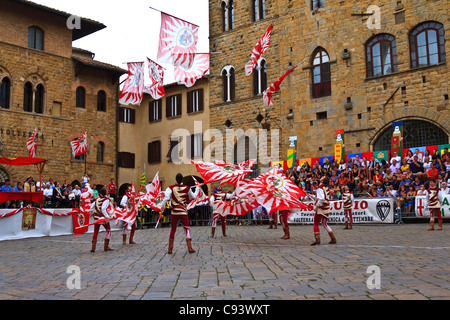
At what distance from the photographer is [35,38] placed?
32688 mm

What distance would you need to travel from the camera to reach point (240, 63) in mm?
32625

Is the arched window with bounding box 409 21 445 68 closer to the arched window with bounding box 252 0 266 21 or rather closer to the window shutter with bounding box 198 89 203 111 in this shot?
the arched window with bounding box 252 0 266 21

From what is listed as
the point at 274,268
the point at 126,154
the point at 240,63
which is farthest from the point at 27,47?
the point at 274,268

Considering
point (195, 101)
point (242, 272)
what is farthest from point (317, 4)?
point (242, 272)

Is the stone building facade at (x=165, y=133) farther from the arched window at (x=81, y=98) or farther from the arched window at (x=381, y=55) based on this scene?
the arched window at (x=381, y=55)

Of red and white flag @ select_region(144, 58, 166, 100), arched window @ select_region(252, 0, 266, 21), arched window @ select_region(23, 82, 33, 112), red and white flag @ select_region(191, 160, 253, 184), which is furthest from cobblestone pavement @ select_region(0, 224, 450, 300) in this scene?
arched window @ select_region(252, 0, 266, 21)

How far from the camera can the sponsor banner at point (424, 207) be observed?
1798 centimetres

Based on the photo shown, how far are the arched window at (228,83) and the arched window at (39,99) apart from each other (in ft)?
Result: 42.0

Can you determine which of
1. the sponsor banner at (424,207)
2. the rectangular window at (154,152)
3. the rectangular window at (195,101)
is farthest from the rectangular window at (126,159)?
the sponsor banner at (424,207)

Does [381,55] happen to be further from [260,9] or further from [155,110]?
[155,110]

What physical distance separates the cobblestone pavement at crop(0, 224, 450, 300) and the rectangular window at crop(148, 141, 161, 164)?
2639 cm

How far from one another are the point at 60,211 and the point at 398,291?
17.0 metres

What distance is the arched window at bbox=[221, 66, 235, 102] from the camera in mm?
33406

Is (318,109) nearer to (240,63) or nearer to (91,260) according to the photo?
(240,63)
